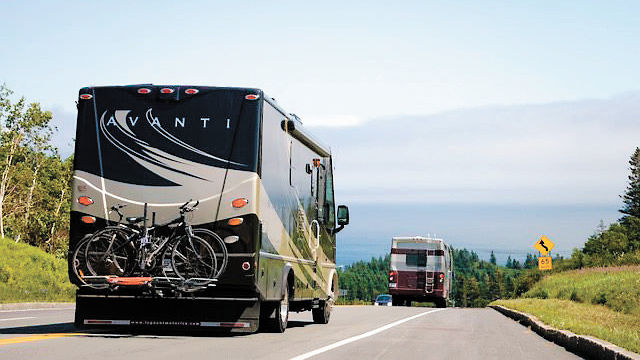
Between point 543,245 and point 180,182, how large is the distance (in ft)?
107

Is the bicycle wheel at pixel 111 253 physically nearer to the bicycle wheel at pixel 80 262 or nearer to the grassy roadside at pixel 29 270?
the bicycle wheel at pixel 80 262

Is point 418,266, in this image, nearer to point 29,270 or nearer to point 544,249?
point 544,249

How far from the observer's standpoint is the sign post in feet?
141

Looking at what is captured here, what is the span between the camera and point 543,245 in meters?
43.2

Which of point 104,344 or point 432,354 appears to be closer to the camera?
point 104,344

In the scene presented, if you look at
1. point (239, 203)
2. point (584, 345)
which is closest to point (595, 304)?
point (584, 345)

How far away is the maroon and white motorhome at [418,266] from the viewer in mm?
43906

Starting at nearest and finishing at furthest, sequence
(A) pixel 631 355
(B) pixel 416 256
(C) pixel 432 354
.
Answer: (A) pixel 631 355
(C) pixel 432 354
(B) pixel 416 256

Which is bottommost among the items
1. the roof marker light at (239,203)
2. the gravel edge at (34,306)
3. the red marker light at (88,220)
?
the gravel edge at (34,306)

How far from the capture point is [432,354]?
→ 41.7 ft

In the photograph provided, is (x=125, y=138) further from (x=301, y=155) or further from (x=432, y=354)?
(x=432, y=354)

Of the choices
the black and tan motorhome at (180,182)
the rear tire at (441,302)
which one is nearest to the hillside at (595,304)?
the rear tire at (441,302)

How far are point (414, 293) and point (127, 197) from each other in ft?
107

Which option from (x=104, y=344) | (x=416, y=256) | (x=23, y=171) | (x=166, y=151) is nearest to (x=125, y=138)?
(x=166, y=151)
